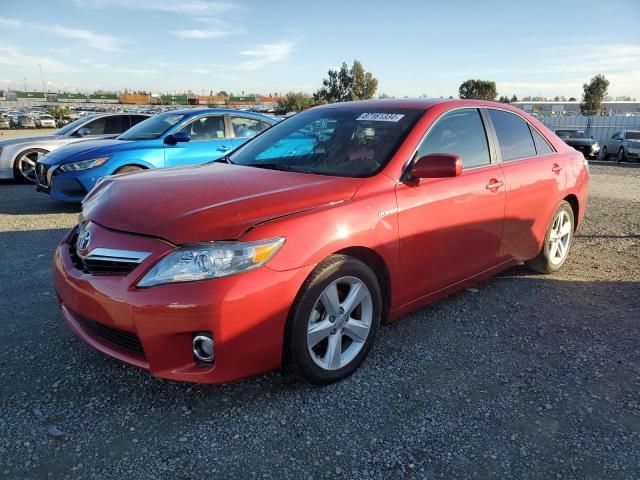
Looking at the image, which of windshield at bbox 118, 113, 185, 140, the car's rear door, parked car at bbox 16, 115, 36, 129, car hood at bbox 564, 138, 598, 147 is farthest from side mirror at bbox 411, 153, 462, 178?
parked car at bbox 16, 115, 36, 129

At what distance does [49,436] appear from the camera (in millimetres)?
2385

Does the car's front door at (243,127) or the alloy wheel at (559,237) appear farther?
the car's front door at (243,127)

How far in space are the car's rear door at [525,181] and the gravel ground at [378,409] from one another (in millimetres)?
626

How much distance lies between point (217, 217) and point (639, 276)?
14.3ft

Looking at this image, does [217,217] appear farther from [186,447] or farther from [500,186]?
[500,186]

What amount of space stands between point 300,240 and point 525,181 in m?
2.40

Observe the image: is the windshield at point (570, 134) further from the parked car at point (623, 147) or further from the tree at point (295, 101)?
the tree at point (295, 101)

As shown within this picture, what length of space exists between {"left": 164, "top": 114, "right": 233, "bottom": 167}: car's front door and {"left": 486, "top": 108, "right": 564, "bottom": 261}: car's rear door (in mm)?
4687

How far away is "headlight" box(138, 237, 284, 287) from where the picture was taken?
2361mm

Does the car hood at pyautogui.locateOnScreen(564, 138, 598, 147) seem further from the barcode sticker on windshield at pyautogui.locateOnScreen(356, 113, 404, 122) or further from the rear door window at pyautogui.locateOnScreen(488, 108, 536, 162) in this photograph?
the barcode sticker on windshield at pyautogui.locateOnScreen(356, 113, 404, 122)

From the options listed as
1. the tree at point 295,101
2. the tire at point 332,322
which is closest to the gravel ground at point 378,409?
the tire at point 332,322

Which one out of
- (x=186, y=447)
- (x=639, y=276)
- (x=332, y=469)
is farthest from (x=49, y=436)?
(x=639, y=276)

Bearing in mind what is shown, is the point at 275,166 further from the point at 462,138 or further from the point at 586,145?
the point at 586,145

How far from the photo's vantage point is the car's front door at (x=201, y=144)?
24.5ft
